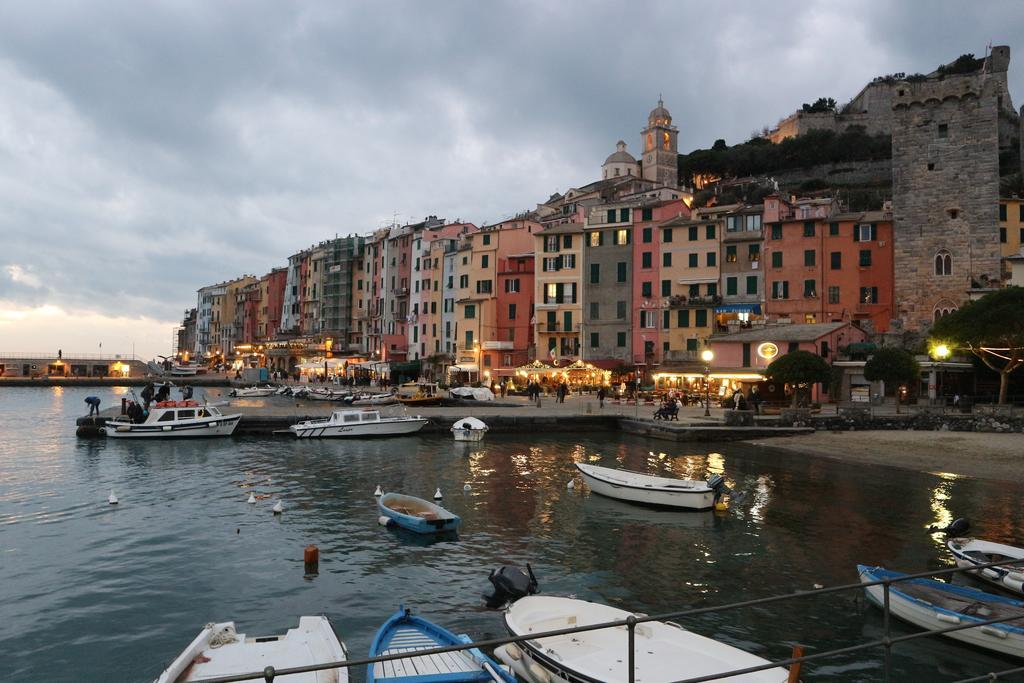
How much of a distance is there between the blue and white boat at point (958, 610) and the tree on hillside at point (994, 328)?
32.9 m

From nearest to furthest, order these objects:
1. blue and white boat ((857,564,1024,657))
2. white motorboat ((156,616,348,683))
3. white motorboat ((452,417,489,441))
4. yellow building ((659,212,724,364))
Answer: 1. white motorboat ((156,616,348,683))
2. blue and white boat ((857,564,1024,657))
3. white motorboat ((452,417,489,441))
4. yellow building ((659,212,724,364))

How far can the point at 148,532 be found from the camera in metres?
21.1

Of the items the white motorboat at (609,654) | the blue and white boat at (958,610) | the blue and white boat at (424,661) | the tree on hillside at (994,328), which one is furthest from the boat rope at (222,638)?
the tree on hillside at (994,328)

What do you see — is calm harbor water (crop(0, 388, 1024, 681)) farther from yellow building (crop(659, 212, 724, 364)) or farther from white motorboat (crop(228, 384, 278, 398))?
white motorboat (crop(228, 384, 278, 398))

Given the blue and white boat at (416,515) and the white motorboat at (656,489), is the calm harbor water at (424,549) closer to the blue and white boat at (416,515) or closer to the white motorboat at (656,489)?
the white motorboat at (656,489)

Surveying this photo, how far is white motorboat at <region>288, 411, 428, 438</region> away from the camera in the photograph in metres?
43.9

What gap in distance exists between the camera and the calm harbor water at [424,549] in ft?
44.7

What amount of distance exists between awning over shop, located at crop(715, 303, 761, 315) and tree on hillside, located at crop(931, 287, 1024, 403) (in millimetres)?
19224

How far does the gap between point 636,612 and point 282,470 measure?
73.4 ft

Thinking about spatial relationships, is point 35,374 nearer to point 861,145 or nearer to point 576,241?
point 576,241

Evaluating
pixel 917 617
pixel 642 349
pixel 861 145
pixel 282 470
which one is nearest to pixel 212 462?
pixel 282 470

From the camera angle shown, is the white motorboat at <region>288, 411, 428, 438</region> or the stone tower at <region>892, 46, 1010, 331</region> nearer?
the white motorboat at <region>288, 411, 428, 438</region>

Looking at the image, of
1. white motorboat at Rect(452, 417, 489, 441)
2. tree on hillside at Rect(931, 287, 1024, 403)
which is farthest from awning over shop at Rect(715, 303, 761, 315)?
white motorboat at Rect(452, 417, 489, 441)

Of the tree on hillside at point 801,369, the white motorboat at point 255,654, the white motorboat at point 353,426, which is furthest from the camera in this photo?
the white motorboat at point 353,426
